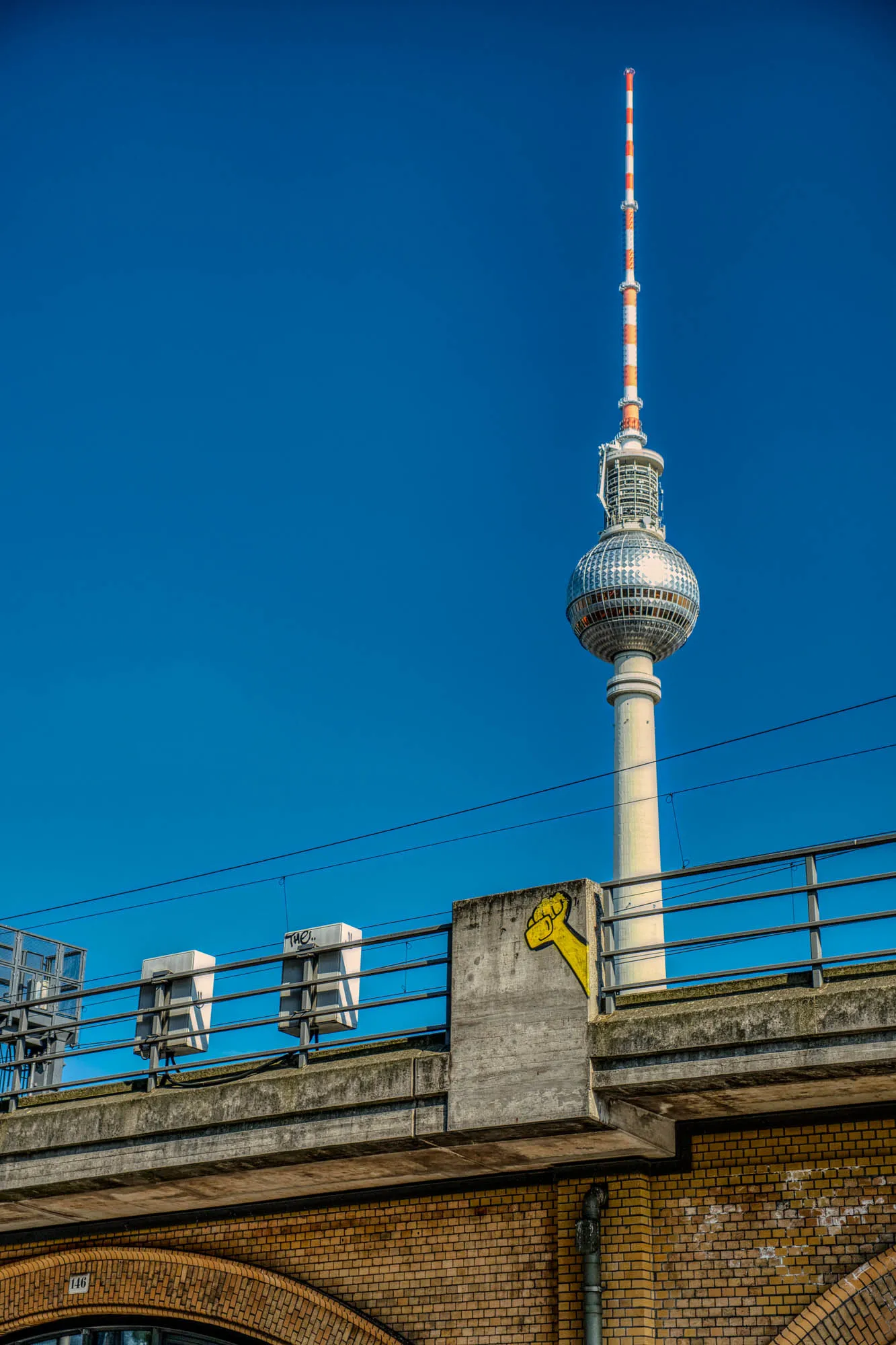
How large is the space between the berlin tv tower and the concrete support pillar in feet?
0.14

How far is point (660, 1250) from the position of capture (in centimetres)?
1222

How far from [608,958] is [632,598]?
60.8 m

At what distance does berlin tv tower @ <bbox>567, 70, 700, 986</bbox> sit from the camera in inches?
2655

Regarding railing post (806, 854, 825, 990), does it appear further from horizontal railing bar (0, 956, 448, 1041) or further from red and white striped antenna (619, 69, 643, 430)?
red and white striped antenna (619, 69, 643, 430)

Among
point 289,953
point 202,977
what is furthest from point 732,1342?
point 202,977

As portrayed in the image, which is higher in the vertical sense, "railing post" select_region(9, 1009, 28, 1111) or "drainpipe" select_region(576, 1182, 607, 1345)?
"railing post" select_region(9, 1009, 28, 1111)

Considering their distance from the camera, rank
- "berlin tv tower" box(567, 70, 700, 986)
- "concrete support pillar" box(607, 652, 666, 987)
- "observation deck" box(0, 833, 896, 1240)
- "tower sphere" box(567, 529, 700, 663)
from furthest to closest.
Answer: "tower sphere" box(567, 529, 700, 663) < "berlin tv tower" box(567, 70, 700, 986) < "concrete support pillar" box(607, 652, 666, 987) < "observation deck" box(0, 833, 896, 1240)

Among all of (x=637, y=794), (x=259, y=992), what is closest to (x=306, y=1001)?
(x=259, y=992)

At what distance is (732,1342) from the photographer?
460 inches

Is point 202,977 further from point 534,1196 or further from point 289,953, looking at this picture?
point 534,1196

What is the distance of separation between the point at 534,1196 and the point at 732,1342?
2.11 meters

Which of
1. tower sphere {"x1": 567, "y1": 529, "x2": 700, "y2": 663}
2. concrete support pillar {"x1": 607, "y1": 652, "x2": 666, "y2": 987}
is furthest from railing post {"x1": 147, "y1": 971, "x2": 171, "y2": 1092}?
tower sphere {"x1": 567, "y1": 529, "x2": 700, "y2": 663}

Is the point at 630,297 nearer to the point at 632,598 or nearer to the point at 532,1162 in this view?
the point at 632,598

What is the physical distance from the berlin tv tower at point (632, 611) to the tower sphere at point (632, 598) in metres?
0.03
